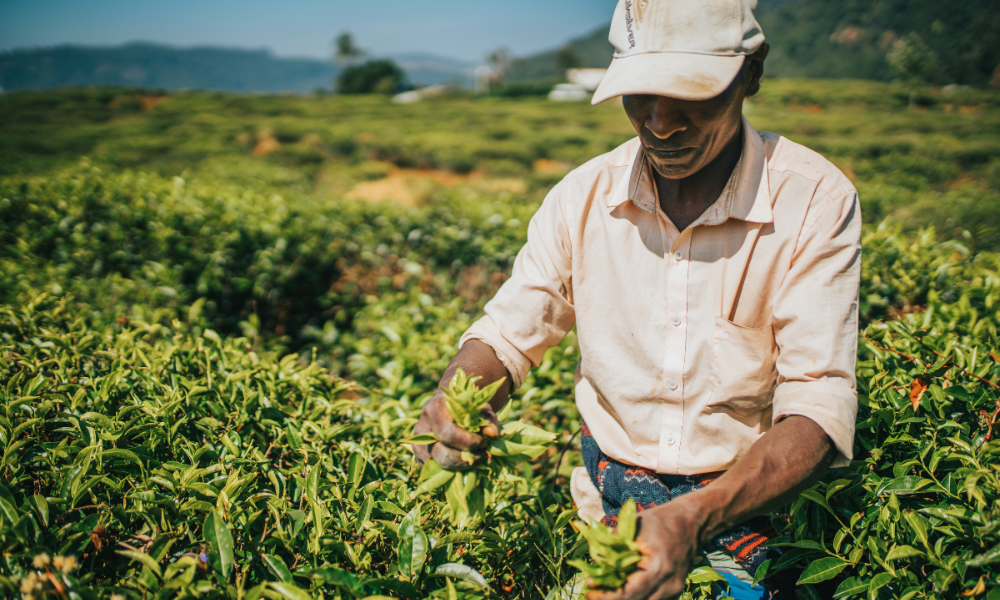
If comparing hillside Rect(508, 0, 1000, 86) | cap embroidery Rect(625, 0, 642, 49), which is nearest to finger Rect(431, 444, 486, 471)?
cap embroidery Rect(625, 0, 642, 49)

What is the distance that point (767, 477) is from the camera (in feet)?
3.39

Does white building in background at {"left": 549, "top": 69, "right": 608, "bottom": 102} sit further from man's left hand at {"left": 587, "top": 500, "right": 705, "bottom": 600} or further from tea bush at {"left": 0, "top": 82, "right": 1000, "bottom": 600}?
man's left hand at {"left": 587, "top": 500, "right": 705, "bottom": 600}

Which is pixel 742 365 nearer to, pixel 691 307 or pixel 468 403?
pixel 691 307

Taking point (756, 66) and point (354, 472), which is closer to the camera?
point (756, 66)

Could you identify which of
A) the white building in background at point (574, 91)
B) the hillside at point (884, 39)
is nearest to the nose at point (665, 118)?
the hillside at point (884, 39)

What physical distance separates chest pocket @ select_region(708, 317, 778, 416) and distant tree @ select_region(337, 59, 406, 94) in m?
65.6

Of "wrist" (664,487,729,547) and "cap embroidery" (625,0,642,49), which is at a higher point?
"cap embroidery" (625,0,642,49)

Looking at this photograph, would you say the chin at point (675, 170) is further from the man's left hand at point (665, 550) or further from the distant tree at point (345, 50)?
the distant tree at point (345, 50)

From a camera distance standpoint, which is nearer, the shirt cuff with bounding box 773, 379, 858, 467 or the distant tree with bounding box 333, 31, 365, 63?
the shirt cuff with bounding box 773, 379, 858, 467

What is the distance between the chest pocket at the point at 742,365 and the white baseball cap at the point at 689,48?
551mm

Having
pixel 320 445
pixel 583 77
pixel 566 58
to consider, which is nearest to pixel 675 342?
pixel 320 445

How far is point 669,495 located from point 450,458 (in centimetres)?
65

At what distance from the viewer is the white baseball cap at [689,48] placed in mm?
1106

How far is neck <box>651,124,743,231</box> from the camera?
4.43 ft
